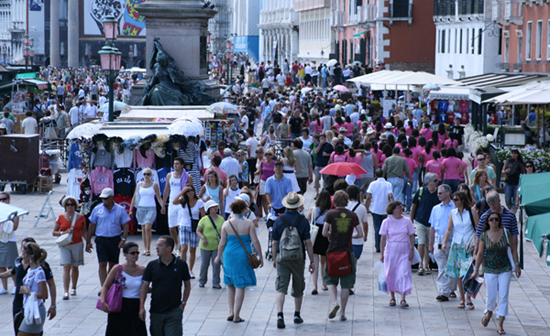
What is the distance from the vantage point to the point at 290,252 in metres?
9.94

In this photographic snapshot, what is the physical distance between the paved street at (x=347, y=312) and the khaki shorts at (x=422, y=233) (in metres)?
0.53

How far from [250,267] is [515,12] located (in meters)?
30.0

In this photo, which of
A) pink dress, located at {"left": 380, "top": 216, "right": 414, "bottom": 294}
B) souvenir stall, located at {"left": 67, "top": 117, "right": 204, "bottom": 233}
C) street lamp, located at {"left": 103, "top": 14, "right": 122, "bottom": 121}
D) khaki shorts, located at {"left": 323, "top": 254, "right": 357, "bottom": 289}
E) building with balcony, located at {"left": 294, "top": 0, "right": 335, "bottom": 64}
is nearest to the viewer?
khaki shorts, located at {"left": 323, "top": 254, "right": 357, "bottom": 289}

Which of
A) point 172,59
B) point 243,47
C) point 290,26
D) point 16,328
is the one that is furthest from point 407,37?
point 243,47

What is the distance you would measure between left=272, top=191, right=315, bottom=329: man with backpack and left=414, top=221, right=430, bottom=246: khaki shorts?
2635mm

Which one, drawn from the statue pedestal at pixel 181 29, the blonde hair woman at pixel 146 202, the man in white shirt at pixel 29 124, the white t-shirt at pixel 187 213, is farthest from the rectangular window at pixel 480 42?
the white t-shirt at pixel 187 213

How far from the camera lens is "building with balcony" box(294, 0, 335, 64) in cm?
7825

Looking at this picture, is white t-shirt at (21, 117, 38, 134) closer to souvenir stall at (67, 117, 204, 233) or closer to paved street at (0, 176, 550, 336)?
souvenir stall at (67, 117, 204, 233)

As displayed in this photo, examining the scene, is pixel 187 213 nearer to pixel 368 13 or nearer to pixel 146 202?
pixel 146 202

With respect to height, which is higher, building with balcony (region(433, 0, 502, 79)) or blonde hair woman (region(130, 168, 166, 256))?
building with balcony (region(433, 0, 502, 79))

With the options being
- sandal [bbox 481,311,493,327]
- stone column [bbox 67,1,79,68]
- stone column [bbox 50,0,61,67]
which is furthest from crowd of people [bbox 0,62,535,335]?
stone column [bbox 50,0,61,67]

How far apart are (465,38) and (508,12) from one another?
8438mm

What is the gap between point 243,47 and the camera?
370 feet

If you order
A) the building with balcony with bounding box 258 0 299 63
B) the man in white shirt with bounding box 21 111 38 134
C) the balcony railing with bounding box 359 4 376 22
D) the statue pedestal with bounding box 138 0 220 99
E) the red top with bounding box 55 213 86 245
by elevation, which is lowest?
the red top with bounding box 55 213 86 245
